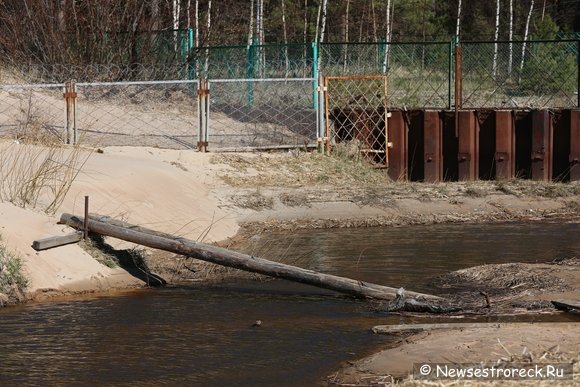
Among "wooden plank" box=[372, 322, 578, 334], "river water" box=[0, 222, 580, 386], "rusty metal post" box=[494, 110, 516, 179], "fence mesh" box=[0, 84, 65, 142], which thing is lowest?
"river water" box=[0, 222, 580, 386]

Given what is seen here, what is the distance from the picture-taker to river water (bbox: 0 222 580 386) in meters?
9.12

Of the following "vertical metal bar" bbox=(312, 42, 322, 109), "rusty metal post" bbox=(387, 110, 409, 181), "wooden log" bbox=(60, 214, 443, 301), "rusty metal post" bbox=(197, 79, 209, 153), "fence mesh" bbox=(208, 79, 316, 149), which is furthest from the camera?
"fence mesh" bbox=(208, 79, 316, 149)

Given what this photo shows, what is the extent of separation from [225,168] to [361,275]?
6.82 meters

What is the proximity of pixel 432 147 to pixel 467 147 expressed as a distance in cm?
68

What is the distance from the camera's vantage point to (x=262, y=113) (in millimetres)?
23062

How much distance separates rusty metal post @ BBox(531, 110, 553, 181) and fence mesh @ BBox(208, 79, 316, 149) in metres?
4.34

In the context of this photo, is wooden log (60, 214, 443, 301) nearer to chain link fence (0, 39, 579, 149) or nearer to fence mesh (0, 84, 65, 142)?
chain link fence (0, 39, 579, 149)

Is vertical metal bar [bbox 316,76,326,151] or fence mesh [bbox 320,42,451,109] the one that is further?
fence mesh [bbox 320,42,451,109]

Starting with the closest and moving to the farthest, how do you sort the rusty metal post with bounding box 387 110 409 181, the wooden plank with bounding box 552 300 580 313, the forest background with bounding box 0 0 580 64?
the wooden plank with bounding box 552 300 580 313 < the rusty metal post with bounding box 387 110 409 181 < the forest background with bounding box 0 0 580 64

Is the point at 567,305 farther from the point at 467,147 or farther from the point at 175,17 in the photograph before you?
the point at 175,17

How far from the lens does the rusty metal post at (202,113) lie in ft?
66.4

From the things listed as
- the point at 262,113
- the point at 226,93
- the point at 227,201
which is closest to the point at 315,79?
the point at 262,113

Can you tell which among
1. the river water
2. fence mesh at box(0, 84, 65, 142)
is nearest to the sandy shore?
the river water

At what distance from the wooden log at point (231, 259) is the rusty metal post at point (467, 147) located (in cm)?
970
